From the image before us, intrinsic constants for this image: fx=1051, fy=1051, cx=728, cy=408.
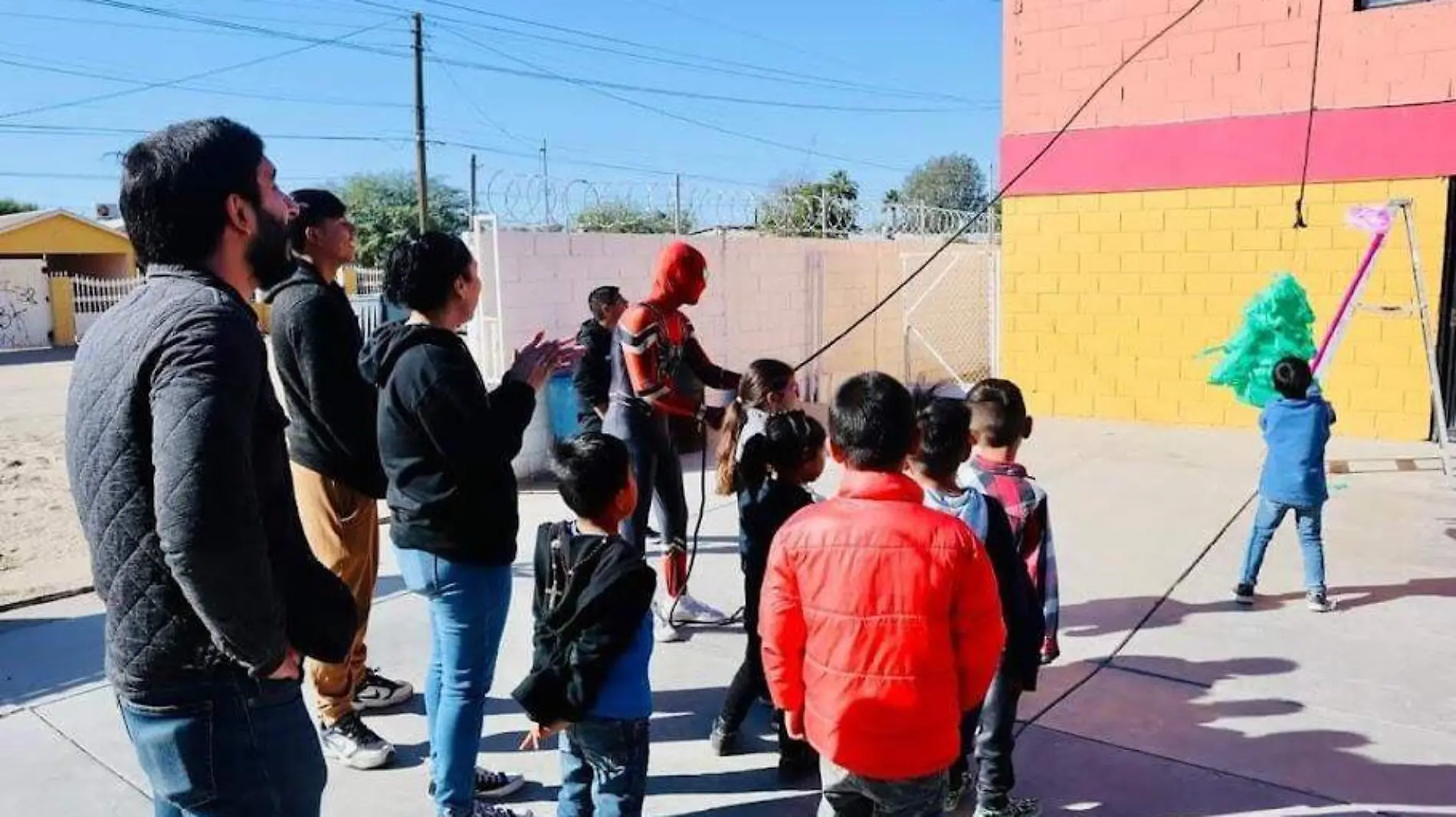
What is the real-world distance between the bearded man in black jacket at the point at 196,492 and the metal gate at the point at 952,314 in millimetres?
11232

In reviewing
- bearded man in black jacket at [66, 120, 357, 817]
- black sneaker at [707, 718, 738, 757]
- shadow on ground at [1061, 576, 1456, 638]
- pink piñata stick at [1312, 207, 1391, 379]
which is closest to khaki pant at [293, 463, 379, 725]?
black sneaker at [707, 718, 738, 757]

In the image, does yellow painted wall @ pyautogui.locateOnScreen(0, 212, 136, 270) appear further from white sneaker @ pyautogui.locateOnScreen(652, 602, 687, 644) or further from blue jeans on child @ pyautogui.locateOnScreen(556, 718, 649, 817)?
blue jeans on child @ pyautogui.locateOnScreen(556, 718, 649, 817)

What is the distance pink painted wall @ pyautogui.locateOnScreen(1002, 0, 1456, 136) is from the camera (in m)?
7.95

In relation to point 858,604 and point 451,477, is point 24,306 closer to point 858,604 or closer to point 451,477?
point 451,477

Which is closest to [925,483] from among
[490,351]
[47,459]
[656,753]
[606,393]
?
[656,753]

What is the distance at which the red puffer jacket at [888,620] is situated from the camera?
2.14 metres

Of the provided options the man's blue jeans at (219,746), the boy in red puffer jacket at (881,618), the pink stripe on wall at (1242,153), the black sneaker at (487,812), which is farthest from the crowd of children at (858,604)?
the pink stripe on wall at (1242,153)

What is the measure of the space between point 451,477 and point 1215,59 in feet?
27.0

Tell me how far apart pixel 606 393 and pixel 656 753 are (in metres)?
2.05

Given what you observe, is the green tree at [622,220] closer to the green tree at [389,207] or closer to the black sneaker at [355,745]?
the black sneaker at [355,745]

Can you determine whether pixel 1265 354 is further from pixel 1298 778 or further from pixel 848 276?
pixel 848 276

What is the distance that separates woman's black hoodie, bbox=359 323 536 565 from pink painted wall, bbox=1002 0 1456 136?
7.97 m

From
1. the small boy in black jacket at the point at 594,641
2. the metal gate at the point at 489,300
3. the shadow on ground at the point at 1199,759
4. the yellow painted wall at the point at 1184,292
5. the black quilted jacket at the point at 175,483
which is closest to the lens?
the black quilted jacket at the point at 175,483

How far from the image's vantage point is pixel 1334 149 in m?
8.31
